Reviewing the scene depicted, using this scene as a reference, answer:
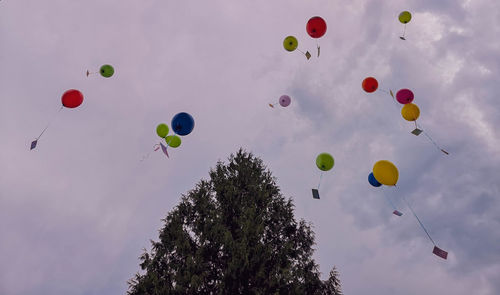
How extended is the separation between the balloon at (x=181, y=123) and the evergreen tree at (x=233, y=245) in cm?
188

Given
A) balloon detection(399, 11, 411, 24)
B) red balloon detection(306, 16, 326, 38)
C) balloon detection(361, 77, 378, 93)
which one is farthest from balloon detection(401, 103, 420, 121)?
red balloon detection(306, 16, 326, 38)

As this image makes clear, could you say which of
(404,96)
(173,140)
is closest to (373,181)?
(404,96)

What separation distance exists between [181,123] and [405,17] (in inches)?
359

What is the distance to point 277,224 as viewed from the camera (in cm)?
938

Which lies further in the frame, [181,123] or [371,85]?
[371,85]

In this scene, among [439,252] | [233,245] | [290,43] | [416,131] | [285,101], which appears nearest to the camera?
[439,252]

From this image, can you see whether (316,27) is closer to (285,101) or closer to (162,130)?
(285,101)

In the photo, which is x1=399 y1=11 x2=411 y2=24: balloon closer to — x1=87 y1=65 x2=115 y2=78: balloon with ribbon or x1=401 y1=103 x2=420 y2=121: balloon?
x1=401 y1=103 x2=420 y2=121: balloon

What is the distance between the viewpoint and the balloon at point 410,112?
10.0 metres


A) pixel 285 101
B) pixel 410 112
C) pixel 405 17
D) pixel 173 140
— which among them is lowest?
pixel 173 140

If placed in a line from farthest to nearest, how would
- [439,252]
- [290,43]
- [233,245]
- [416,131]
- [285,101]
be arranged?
[285,101] < [290,43] < [416,131] < [233,245] < [439,252]

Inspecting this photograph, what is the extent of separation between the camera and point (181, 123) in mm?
9516

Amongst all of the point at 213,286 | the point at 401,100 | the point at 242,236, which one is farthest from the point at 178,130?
the point at 401,100

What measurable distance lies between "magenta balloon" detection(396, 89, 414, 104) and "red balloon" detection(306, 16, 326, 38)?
346 centimetres
